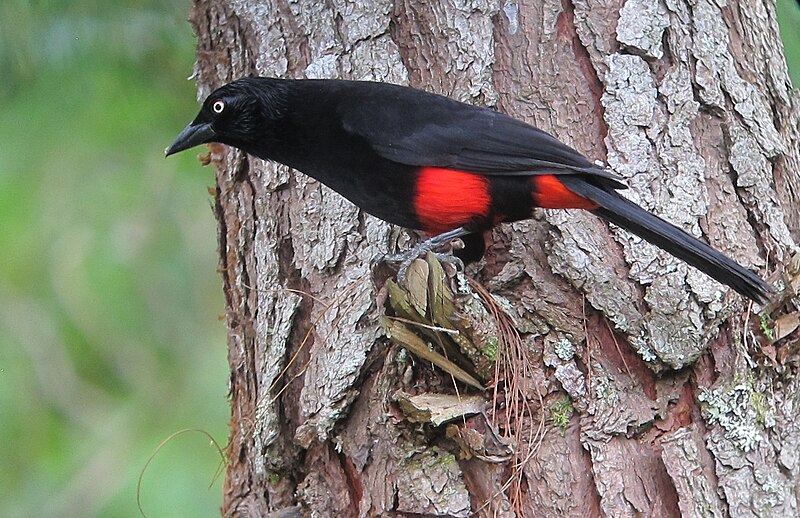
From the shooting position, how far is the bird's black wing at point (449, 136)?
3.00 m

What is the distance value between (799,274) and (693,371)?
18.9 inches

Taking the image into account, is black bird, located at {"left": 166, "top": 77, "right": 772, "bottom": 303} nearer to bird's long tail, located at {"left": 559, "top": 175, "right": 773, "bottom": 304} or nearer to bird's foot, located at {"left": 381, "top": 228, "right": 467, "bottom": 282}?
bird's long tail, located at {"left": 559, "top": 175, "right": 773, "bottom": 304}

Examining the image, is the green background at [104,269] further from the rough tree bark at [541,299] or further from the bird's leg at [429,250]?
the bird's leg at [429,250]

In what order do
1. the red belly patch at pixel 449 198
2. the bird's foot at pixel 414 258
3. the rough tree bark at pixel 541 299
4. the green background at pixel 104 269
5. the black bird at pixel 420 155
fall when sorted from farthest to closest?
1. the green background at pixel 104 269
2. the red belly patch at pixel 449 198
3. the black bird at pixel 420 155
4. the rough tree bark at pixel 541 299
5. the bird's foot at pixel 414 258

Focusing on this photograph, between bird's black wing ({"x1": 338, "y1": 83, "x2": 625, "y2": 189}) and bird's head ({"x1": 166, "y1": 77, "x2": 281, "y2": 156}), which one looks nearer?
bird's black wing ({"x1": 338, "y1": 83, "x2": 625, "y2": 189})

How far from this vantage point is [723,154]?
3209 mm

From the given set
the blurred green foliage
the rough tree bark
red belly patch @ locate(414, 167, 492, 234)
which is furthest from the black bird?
the blurred green foliage

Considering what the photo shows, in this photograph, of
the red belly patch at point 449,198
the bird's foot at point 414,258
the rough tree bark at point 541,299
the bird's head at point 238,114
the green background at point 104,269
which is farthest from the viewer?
the green background at point 104,269

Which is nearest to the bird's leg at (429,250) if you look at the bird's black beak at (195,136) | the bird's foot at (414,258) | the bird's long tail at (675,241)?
the bird's foot at (414,258)

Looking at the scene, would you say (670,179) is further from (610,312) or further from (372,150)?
(372,150)

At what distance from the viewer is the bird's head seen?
338cm

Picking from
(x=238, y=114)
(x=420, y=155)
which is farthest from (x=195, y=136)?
(x=420, y=155)

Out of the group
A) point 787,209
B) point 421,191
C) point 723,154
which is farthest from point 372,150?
point 787,209

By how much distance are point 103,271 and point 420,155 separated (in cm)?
206
